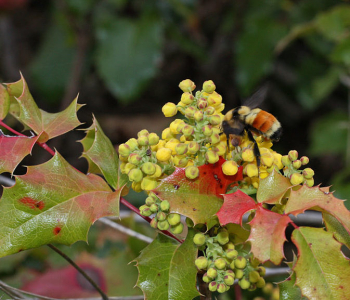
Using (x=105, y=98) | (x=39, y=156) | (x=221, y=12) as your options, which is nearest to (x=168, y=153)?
(x=39, y=156)

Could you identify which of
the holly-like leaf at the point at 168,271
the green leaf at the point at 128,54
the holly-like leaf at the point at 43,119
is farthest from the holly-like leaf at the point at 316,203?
the green leaf at the point at 128,54

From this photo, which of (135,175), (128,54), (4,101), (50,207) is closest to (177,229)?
(135,175)

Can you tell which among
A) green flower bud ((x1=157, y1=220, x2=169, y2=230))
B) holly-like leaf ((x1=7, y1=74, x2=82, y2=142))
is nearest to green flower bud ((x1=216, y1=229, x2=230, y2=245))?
green flower bud ((x1=157, y1=220, x2=169, y2=230))

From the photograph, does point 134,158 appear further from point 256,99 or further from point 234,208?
point 256,99

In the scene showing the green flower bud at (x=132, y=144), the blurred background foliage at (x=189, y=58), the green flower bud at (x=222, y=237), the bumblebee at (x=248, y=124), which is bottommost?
the blurred background foliage at (x=189, y=58)

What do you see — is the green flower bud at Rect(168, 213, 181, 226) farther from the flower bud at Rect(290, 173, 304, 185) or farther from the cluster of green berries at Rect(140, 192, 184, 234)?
the flower bud at Rect(290, 173, 304, 185)

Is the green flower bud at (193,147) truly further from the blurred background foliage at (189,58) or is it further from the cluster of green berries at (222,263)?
the blurred background foliage at (189,58)
